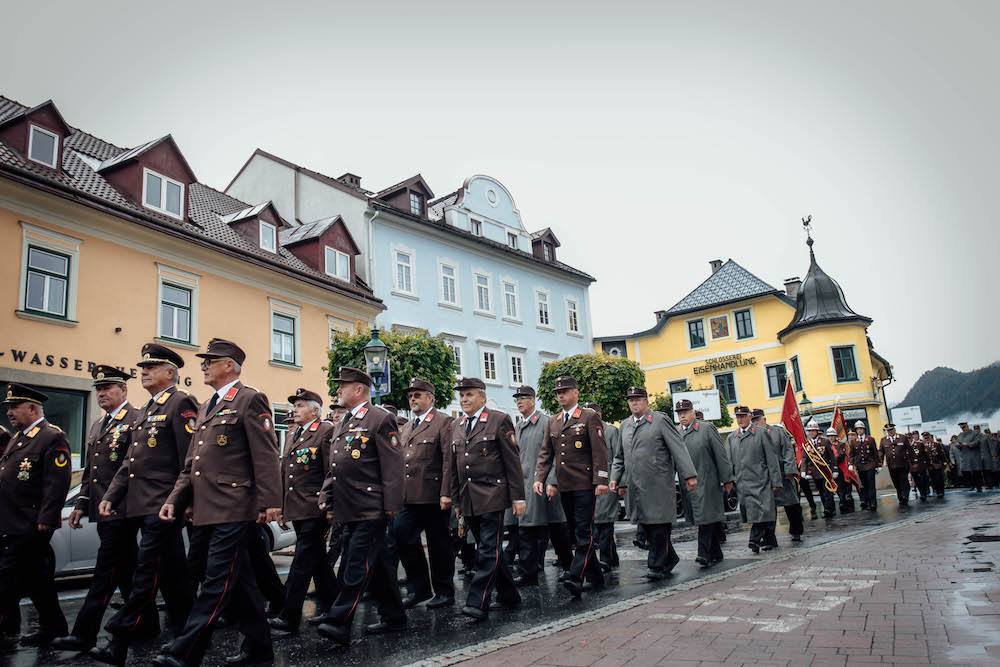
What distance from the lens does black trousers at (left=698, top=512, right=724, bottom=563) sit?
914 cm

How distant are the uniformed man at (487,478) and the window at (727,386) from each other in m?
43.0

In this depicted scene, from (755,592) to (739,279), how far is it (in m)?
46.3

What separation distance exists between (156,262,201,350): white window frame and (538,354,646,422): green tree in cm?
1356

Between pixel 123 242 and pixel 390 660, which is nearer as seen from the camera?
pixel 390 660

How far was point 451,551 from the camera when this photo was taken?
25.9 ft

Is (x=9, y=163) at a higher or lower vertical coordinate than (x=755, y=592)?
higher

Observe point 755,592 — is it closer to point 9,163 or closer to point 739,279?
point 9,163

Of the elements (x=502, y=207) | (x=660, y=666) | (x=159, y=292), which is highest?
(x=502, y=207)

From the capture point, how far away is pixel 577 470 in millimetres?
8047

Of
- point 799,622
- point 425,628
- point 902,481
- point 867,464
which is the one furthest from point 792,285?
point 425,628

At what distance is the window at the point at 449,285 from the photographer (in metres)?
31.5

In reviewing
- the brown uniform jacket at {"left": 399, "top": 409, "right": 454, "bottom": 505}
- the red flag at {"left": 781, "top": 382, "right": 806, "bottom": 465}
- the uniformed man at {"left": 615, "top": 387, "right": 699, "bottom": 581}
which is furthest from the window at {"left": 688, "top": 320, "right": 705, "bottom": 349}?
the brown uniform jacket at {"left": 399, "top": 409, "right": 454, "bottom": 505}

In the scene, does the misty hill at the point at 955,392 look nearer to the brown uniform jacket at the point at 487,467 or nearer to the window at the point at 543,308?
the window at the point at 543,308

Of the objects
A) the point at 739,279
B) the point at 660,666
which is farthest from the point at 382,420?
the point at 739,279
